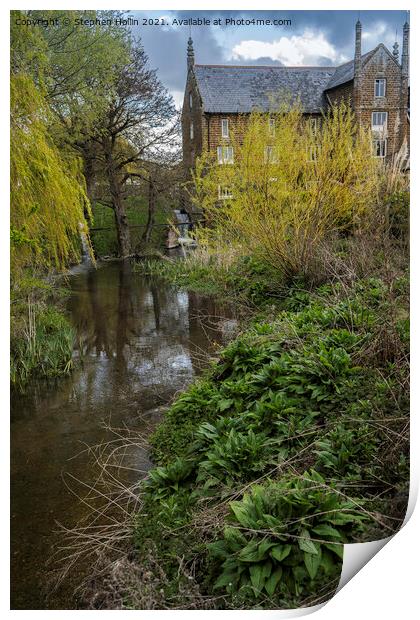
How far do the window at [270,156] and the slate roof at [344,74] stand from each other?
1231mm

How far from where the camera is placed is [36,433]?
11.1ft

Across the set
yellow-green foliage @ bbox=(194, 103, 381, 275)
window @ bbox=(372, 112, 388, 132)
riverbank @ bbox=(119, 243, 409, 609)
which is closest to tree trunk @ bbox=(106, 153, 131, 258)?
yellow-green foliage @ bbox=(194, 103, 381, 275)

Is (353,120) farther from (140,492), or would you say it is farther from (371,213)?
(140,492)

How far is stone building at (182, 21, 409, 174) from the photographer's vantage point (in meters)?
2.98

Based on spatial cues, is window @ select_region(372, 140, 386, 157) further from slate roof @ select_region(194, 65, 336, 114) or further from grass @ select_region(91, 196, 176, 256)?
grass @ select_region(91, 196, 176, 256)

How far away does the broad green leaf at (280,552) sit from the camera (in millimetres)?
1729

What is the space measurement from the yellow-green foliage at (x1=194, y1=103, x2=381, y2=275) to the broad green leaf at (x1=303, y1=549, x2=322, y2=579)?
3.90 m

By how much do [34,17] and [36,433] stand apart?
90.4 inches

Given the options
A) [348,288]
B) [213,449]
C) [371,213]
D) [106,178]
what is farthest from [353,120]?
[213,449]

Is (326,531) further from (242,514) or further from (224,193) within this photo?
(224,193)

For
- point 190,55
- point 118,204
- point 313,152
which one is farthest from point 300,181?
point 190,55

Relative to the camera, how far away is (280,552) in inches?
68.9

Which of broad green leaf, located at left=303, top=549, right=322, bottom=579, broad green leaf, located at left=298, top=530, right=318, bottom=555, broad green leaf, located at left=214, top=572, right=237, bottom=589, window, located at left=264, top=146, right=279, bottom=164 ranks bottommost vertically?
broad green leaf, located at left=214, top=572, right=237, bottom=589

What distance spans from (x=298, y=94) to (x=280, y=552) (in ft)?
13.2
